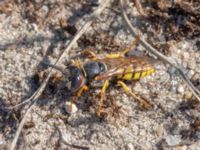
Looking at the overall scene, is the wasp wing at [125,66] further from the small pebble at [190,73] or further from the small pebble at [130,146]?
the small pebble at [130,146]

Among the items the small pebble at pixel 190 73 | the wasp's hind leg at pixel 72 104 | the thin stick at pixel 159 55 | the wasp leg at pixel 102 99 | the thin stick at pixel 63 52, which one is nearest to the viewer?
the thin stick at pixel 159 55

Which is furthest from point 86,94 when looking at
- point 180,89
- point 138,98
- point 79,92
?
point 180,89

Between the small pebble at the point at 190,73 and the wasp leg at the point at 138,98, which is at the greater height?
the small pebble at the point at 190,73

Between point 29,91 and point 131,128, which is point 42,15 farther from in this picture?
point 131,128

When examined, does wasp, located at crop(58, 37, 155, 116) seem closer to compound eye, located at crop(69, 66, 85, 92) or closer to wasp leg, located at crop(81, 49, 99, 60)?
compound eye, located at crop(69, 66, 85, 92)

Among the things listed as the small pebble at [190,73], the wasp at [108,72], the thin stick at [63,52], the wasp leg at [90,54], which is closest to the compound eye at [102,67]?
the wasp at [108,72]

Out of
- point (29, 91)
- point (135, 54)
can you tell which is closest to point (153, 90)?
point (135, 54)

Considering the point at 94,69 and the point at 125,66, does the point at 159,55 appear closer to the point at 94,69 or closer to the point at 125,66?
the point at 125,66
